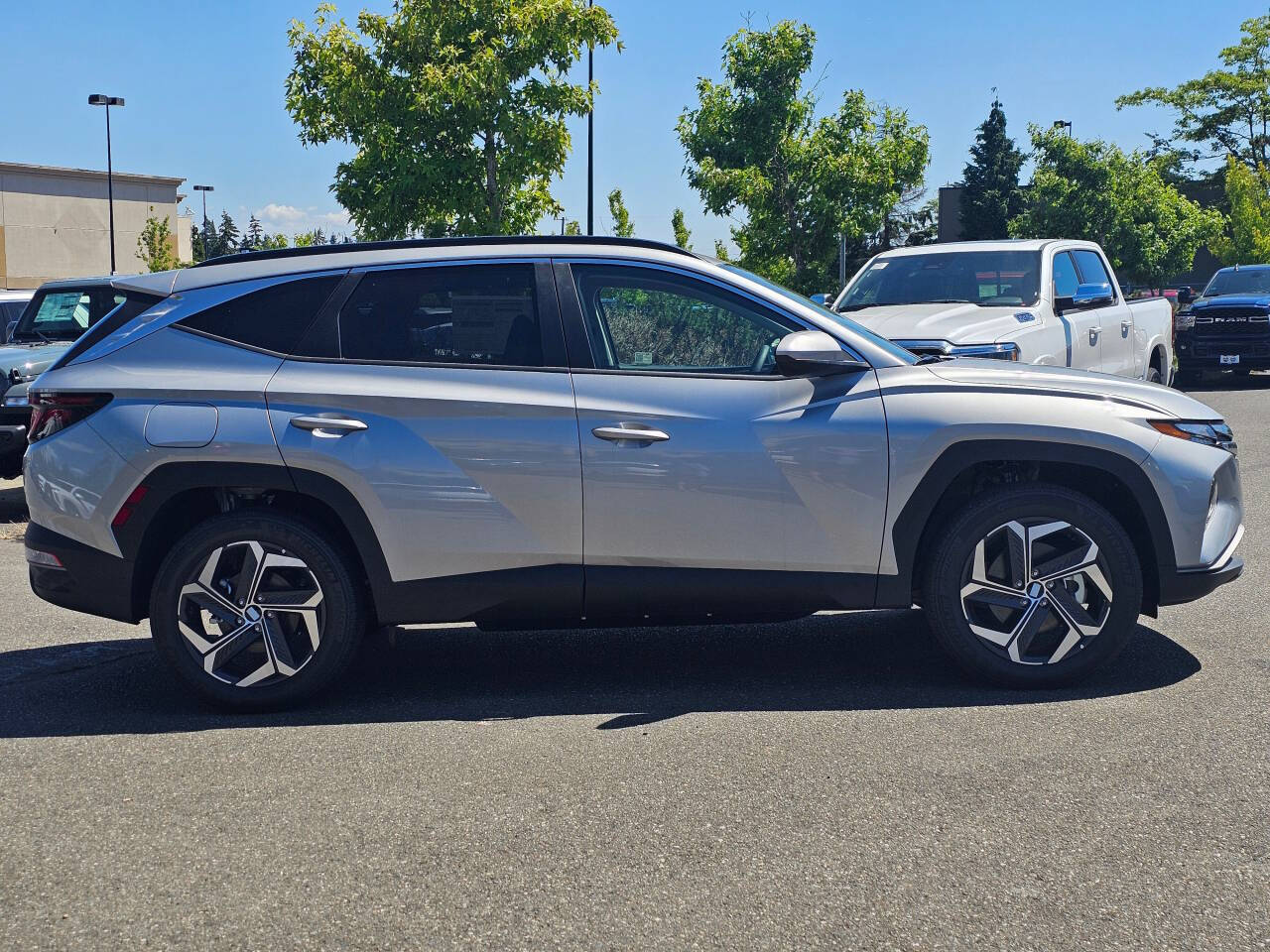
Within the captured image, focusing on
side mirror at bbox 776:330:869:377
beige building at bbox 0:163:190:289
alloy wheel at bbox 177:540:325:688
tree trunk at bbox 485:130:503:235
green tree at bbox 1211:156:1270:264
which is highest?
beige building at bbox 0:163:190:289

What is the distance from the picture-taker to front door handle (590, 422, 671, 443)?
498cm

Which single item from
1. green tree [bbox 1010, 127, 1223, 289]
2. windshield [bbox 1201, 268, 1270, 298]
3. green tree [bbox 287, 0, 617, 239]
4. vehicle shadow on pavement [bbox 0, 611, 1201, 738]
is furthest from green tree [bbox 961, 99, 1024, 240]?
vehicle shadow on pavement [bbox 0, 611, 1201, 738]

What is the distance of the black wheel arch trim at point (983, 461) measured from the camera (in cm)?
505

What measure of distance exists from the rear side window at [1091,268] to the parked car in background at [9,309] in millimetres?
10414

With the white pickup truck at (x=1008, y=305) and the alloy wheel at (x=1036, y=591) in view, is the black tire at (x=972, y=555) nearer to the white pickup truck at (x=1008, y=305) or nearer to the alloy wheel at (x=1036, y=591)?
the alloy wheel at (x=1036, y=591)

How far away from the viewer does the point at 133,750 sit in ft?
15.5

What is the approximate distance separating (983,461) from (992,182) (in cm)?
6304

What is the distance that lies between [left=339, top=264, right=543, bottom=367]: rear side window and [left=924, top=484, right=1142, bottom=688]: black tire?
1749 mm

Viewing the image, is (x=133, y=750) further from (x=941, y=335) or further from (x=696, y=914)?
(x=941, y=335)

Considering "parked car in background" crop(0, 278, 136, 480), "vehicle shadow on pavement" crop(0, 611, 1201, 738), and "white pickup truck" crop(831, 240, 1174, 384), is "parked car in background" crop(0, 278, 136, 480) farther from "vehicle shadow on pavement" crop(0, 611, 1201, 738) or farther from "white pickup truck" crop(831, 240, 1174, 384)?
"white pickup truck" crop(831, 240, 1174, 384)

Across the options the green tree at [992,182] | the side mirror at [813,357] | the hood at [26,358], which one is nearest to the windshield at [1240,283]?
the hood at [26,358]

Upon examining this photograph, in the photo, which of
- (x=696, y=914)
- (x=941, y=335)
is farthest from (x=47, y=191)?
(x=696, y=914)

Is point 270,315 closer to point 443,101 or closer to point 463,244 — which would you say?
point 463,244

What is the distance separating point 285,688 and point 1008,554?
2.80 metres
